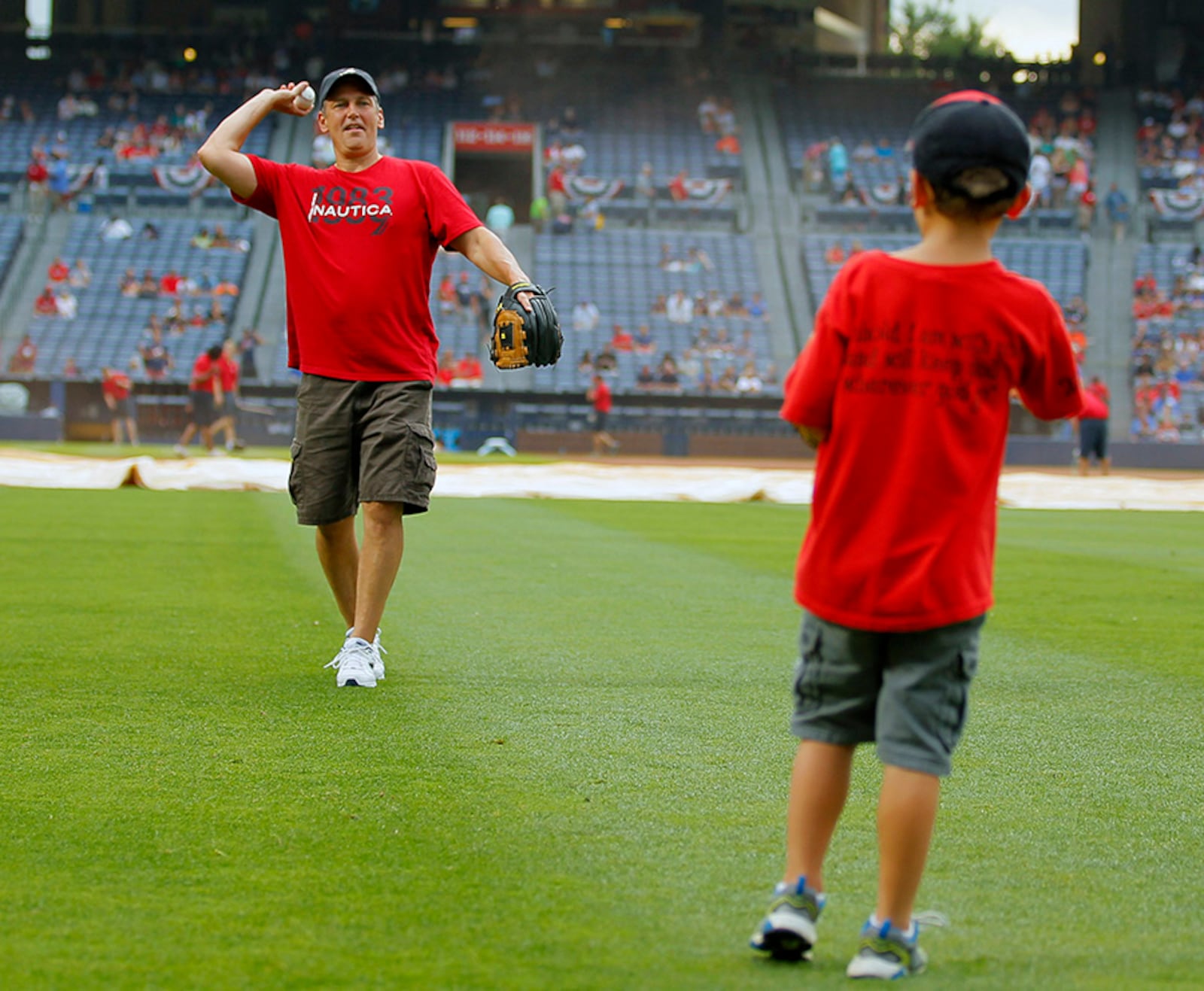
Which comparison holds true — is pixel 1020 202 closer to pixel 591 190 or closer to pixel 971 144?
pixel 971 144

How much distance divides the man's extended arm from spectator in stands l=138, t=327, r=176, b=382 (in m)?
28.7

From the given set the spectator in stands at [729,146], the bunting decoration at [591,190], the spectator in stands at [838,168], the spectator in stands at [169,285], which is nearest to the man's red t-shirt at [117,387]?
the spectator in stands at [169,285]

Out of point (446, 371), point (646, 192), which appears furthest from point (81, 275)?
point (646, 192)

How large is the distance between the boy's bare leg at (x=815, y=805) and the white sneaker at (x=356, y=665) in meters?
2.92

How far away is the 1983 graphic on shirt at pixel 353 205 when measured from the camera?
5.67 m

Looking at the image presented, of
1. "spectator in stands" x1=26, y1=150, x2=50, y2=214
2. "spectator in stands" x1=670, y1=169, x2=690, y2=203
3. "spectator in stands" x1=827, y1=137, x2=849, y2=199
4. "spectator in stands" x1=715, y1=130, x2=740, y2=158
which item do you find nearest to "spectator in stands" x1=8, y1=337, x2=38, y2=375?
"spectator in stands" x1=26, y1=150, x2=50, y2=214

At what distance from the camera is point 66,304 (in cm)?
3703

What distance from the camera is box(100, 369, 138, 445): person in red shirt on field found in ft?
101

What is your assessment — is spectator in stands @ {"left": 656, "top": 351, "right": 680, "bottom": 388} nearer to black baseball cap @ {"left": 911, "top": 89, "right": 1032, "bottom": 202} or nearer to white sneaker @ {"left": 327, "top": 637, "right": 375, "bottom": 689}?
white sneaker @ {"left": 327, "top": 637, "right": 375, "bottom": 689}

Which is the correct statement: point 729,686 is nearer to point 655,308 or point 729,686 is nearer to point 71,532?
point 71,532

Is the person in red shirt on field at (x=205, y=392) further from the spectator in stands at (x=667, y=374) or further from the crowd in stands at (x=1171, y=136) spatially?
the crowd in stands at (x=1171, y=136)

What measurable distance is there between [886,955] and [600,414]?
2920 cm

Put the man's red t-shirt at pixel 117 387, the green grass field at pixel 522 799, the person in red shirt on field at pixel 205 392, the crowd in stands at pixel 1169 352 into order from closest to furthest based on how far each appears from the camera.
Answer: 1. the green grass field at pixel 522 799
2. the person in red shirt on field at pixel 205 392
3. the man's red t-shirt at pixel 117 387
4. the crowd in stands at pixel 1169 352

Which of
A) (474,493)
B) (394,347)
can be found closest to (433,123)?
(474,493)
